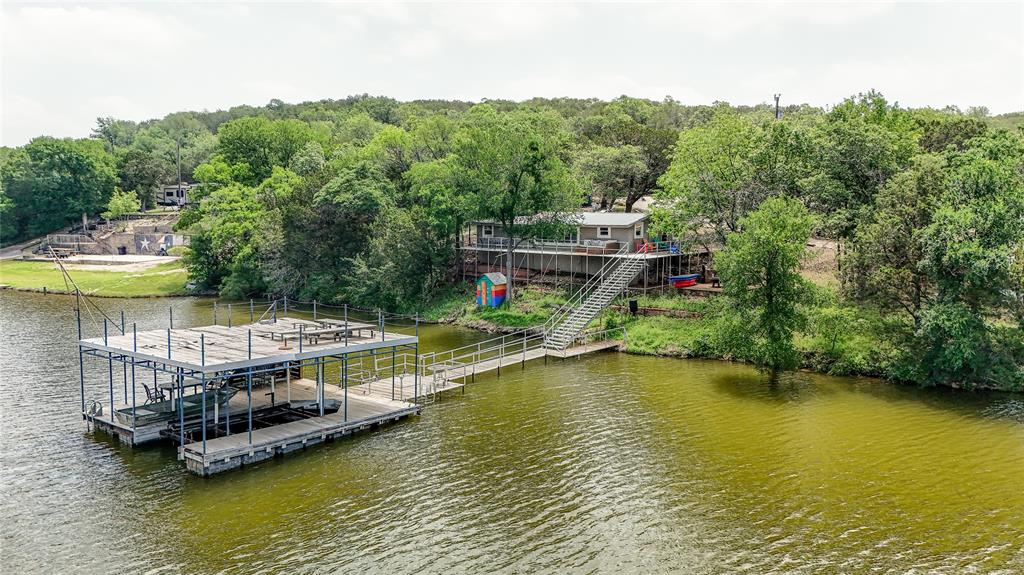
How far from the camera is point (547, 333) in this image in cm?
4191

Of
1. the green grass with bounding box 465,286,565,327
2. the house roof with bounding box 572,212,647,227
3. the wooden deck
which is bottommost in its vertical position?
the wooden deck

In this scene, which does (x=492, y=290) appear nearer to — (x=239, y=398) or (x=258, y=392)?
(x=258, y=392)

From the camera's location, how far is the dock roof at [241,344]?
23.5 metres

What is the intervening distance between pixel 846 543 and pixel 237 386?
70.9 feet

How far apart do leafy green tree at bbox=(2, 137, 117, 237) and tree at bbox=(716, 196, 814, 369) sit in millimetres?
88349

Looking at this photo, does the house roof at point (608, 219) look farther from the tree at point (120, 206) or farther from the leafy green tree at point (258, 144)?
the tree at point (120, 206)

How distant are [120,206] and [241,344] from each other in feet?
257

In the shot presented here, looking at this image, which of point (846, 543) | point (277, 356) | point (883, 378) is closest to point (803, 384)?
point (883, 378)

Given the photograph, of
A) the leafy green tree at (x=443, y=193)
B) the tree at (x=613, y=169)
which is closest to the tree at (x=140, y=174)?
the leafy green tree at (x=443, y=193)

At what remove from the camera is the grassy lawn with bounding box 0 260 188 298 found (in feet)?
209

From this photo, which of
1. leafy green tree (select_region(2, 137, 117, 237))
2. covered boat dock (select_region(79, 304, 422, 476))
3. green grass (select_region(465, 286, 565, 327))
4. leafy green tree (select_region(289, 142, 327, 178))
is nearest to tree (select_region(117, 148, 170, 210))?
leafy green tree (select_region(2, 137, 117, 237))

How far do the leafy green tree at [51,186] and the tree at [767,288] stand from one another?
88349 millimetres

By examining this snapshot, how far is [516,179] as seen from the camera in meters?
47.5

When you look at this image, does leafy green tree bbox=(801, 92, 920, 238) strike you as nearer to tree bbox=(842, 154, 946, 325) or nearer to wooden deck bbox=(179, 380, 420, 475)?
tree bbox=(842, 154, 946, 325)
